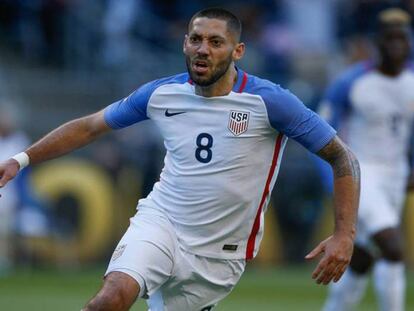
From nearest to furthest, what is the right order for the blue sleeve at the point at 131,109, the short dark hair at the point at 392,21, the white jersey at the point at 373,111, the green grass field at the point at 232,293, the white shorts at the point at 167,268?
1. the white shorts at the point at 167,268
2. the blue sleeve at the point at 131,109
3. the short dark hair at the point at 392,21
4. the white jersey at the point at 373,111
5. the green grass field at the point at 232,293

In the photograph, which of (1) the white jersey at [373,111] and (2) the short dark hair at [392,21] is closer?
(2) the short dark hair at [392,21]

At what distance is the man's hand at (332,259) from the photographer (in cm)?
730

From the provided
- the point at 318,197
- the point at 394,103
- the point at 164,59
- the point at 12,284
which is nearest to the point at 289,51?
the point at 164,59

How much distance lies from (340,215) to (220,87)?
1.14 m

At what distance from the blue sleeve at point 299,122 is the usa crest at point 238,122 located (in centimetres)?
20

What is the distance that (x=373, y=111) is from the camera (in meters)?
11.5

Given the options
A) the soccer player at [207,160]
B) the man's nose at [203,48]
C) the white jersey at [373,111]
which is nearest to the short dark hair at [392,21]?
the white jersey at [373,111]

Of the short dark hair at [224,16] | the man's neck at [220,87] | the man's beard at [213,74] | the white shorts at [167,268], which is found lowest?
the white shorts at [167,268]

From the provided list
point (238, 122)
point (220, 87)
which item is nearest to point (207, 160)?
point (238, 122)

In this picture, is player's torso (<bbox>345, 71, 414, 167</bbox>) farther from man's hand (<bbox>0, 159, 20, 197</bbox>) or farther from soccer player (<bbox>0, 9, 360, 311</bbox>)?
man's hand (<bbox>0, 159, 20, 197</bbox>)

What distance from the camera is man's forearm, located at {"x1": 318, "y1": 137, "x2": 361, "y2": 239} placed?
25.0 ft

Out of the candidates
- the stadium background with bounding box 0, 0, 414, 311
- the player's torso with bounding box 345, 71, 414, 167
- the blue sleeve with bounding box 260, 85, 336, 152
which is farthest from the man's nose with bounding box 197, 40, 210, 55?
the stadium background with bounding box 0, 0, 414, 311

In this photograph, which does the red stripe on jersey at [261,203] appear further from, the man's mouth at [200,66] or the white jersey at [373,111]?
the white jersey at [373,111]

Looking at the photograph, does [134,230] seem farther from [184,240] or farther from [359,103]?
Result: [359,103]
